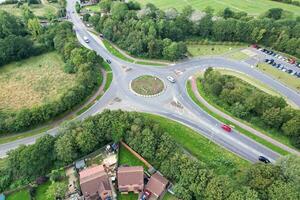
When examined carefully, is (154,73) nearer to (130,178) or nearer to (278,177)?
(130,178)

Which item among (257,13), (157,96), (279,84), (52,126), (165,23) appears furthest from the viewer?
(257,13)

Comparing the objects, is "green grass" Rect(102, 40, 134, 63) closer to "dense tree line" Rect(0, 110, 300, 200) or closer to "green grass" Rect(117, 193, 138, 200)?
"dense tree line" Rect(0, 110, 300, 200)

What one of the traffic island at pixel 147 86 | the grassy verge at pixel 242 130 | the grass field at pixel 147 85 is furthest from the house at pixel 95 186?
the grassy verge at pixel 242 130

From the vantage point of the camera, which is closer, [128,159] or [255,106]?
[128,159]

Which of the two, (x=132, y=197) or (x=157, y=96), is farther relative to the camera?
(x=157, y=96)

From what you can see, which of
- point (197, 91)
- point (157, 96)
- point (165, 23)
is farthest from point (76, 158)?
point (165, 23)

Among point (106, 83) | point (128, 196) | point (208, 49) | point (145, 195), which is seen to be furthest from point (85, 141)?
point (208, 49)

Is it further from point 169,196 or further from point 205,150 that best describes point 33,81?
point 205,150
